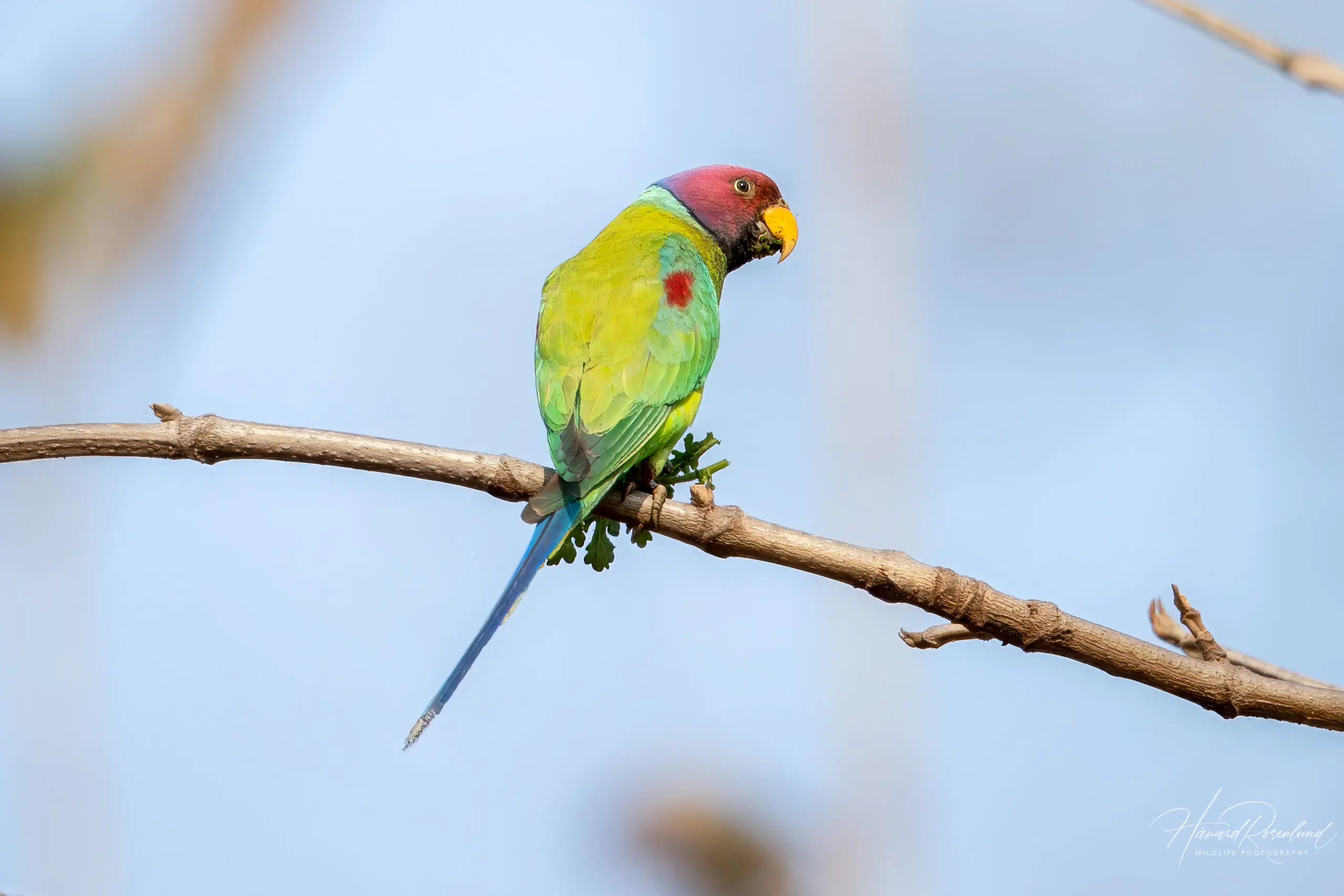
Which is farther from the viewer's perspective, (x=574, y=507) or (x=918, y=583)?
(x=574, y=507)

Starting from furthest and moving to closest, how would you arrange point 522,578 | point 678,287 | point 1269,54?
point 678,287 → point 522,578 → point 1269,54

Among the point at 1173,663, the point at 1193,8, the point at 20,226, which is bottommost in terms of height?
the point at 1173,663

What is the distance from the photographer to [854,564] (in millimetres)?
2826

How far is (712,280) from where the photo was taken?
189 inches

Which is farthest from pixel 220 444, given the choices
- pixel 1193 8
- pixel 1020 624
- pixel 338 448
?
pixel 1193 8

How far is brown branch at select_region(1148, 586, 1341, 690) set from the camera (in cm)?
291

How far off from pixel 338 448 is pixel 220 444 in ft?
0.94

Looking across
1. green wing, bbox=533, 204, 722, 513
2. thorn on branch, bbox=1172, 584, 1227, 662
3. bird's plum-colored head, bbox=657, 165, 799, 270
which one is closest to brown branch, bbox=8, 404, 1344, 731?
thorn on branch, bbox=1172, 584, 1227, 662

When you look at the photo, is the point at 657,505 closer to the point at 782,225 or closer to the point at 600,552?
the point at 600,552

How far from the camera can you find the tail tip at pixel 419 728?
2.87 metres

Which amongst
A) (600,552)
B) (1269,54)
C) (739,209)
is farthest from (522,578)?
(739,209)

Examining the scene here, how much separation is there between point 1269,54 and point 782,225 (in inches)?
148

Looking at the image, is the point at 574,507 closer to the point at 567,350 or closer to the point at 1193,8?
the point at 567,350

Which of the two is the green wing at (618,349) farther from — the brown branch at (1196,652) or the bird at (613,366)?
the brown branch at (1196,652)
